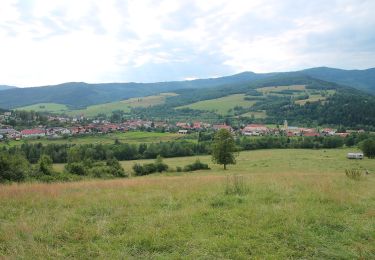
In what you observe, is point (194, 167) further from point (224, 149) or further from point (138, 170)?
point (138, 170)

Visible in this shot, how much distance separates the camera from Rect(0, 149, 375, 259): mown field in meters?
6.14

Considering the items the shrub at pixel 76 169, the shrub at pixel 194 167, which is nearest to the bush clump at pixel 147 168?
the shrub at pixel 194 167

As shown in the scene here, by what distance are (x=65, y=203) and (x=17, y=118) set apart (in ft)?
451

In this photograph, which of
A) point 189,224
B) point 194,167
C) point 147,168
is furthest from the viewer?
point 194,167

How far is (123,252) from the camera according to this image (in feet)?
19.7

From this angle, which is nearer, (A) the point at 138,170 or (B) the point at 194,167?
(A) the point at 138,170

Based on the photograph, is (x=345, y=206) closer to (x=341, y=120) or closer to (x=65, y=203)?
(x=65, y=203)

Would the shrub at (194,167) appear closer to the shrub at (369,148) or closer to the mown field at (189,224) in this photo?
the shrub at (369,148)

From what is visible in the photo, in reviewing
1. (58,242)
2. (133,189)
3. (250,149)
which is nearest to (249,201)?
(133,189)

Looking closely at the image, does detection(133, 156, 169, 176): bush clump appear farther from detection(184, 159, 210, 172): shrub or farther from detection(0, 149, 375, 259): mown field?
detection(0, 149, 375, 259): mown field

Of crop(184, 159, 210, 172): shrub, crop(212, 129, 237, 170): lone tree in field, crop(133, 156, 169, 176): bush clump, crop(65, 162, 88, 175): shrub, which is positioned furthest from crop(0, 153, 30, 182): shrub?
crop(212, 129, 237, 170): lone tree in field

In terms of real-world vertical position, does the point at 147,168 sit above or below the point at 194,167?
above

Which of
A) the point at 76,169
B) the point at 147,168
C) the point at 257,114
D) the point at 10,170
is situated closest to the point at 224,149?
the point at 147,168

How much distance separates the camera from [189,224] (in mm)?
7535
